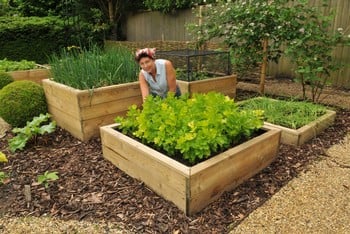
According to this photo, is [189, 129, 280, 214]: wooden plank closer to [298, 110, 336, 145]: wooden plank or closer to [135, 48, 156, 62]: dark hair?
[298, 110, 336, 145]: wooden plank

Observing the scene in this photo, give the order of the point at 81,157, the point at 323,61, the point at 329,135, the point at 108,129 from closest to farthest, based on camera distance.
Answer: the point at 108,129 < the point at 81,157 < the point at 329,135 < the point at 323,61

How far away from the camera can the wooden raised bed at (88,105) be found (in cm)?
302

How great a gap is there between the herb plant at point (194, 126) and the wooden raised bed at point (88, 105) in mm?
772

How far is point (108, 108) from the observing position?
3.21 meters

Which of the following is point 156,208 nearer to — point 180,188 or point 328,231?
point 180,188

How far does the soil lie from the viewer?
189 cm

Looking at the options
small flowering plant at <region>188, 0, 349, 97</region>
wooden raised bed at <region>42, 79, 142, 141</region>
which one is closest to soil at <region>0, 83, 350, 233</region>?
wooden raised bed at <region>42, 79, 142, 141</region>

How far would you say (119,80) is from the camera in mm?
3490

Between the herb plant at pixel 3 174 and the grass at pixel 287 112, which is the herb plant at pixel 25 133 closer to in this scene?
the herb plant at pixel 3 174

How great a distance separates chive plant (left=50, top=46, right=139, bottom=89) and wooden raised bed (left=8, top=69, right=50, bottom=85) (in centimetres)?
166

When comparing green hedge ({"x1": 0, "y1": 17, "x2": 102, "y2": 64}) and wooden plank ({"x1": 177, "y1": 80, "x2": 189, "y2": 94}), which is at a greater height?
green hedge ({"x1": 0, "y1": 17, "x2": 102, "y2": 64})

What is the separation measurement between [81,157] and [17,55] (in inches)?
308

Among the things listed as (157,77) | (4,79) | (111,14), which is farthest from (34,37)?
(157,77)

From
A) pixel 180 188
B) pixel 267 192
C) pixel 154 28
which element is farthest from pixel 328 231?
pixel 154 28
